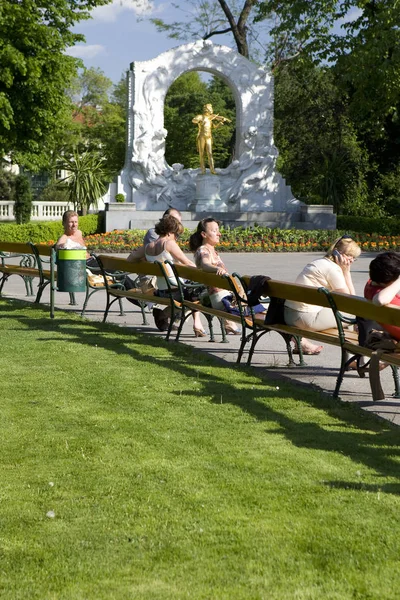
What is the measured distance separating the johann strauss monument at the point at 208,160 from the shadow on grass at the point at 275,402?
929 inches

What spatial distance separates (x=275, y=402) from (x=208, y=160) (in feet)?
95.3

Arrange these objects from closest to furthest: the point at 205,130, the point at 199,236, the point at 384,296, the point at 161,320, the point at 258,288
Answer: the point at 384,296 < the point at 258,288 < the point at 199,236 < the point at 161,320 < the point at 205,130

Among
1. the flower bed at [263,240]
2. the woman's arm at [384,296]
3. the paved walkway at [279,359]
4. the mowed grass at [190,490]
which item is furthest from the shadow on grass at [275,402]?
the flower bed at [263,240]

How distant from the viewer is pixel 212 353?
29.2ft

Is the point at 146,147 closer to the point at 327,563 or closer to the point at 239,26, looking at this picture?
the point at 239,26

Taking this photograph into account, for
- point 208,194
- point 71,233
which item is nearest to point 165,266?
point 71,233

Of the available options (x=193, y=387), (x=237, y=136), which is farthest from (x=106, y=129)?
(x=193, y=387)

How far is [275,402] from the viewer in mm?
6605

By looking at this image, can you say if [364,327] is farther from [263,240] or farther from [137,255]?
[263,240]

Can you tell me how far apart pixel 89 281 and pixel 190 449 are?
7.20 meters

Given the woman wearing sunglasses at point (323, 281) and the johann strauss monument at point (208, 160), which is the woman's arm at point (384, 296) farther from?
the johann strauss monument at point (208, 160)

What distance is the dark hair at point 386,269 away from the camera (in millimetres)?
6750

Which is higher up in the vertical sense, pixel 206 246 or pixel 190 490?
pixel 206 246

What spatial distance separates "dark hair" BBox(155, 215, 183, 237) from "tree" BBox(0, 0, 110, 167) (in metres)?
19.2
